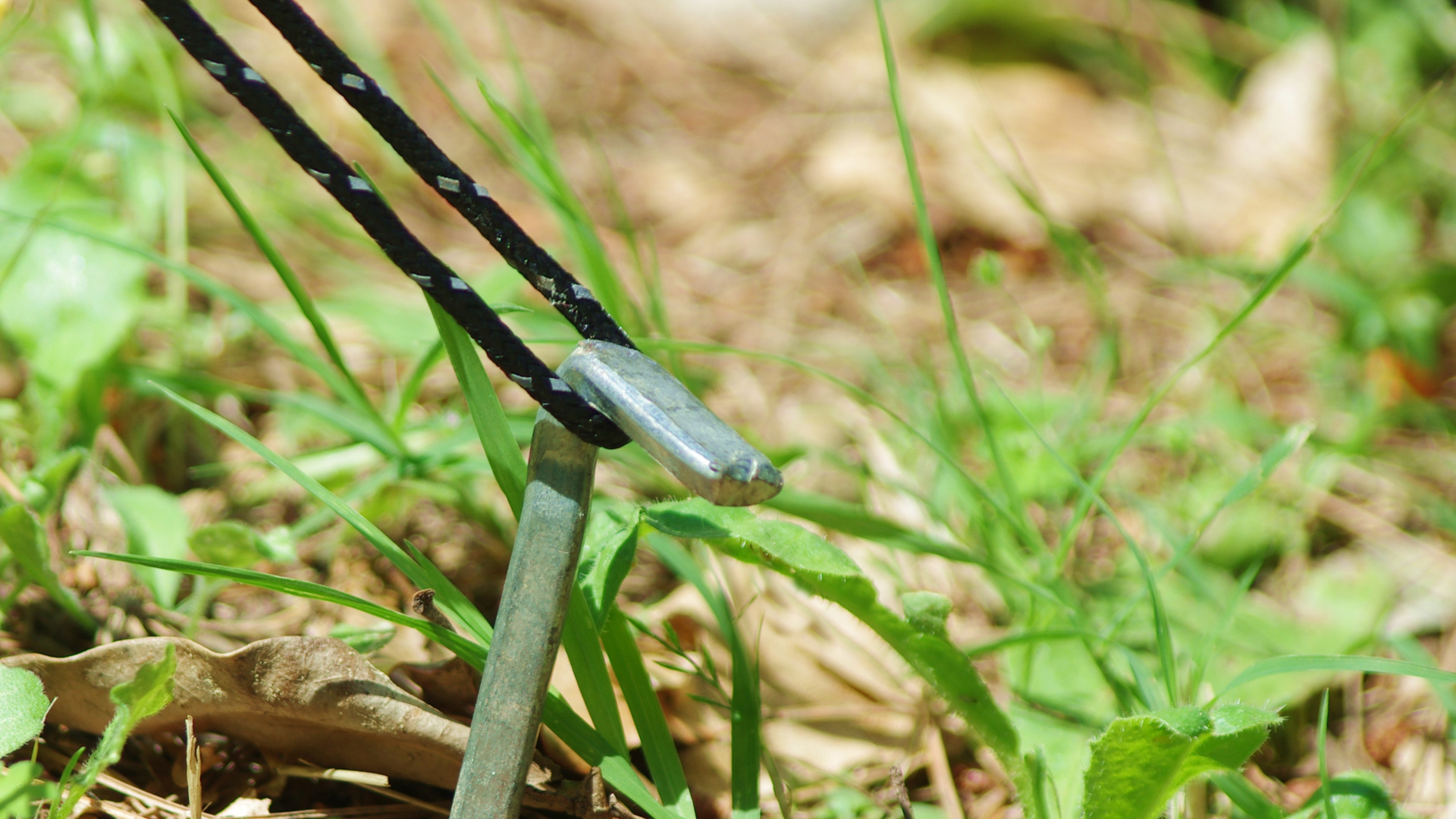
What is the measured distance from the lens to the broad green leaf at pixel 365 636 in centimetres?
132

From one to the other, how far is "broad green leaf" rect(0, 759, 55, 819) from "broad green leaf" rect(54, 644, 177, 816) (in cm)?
2

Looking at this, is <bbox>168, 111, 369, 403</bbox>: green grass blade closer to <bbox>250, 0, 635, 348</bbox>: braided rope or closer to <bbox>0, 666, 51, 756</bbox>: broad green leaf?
<bbox>250, 0, 635, 348</bbox>: braided rope

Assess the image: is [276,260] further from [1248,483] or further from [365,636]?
[1248,483]

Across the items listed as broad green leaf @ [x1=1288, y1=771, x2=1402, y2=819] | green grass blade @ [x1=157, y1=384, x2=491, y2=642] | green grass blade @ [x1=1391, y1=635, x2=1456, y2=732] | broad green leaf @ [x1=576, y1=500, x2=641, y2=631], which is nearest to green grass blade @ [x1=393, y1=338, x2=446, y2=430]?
green grass blade @ [x1=157, y1=384, x2=491, y2=642]

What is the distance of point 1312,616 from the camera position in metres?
1.89

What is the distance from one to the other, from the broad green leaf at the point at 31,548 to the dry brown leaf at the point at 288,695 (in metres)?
0.17

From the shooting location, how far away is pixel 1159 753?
112 centimetres

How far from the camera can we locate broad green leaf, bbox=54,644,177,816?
0.98 meters

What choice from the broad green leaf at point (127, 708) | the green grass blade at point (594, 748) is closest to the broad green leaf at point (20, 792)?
the broad green leaf at point (127, 708)

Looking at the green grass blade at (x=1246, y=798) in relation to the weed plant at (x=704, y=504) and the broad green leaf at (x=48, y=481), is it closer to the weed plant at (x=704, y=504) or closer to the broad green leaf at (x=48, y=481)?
the weed plant at (x=704, y=504)

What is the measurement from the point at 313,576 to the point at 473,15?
2911 millimetres

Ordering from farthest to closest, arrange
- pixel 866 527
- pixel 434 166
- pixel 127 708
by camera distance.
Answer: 1. pixel 866 527
2. pixel 127 708
3. pixel 434 166

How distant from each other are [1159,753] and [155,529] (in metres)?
1.45

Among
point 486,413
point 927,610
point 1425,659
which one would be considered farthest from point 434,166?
point 1425,659
